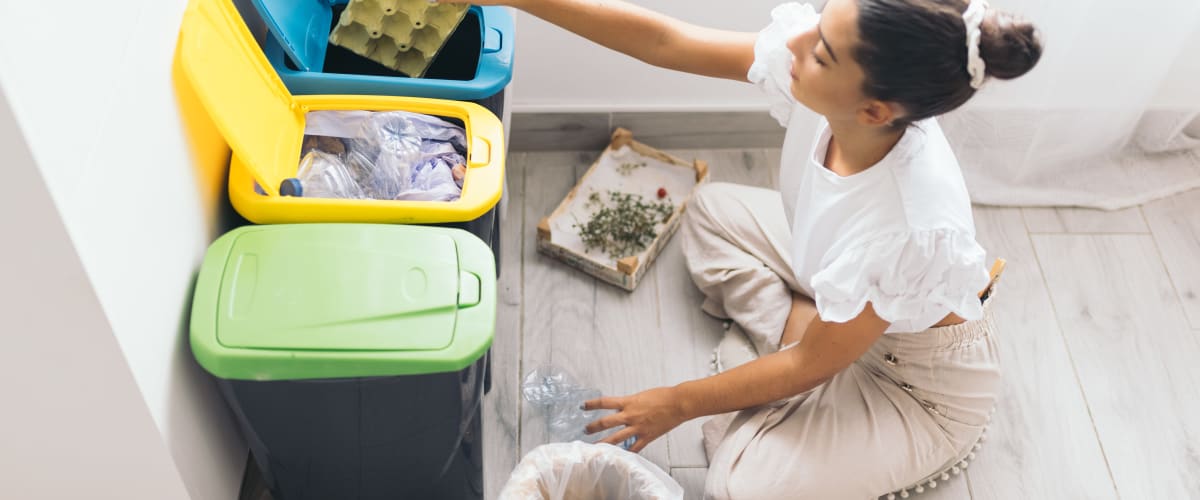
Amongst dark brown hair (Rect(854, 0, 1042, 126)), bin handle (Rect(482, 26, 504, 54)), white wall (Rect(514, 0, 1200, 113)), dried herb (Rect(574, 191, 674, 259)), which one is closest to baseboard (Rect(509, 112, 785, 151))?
white wall (Rect(514, 0, 1200, 113))

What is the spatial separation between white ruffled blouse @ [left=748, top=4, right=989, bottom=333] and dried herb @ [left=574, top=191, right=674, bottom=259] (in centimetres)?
53

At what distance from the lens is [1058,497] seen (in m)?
1.57

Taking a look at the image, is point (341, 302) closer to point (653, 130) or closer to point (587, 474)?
point (587, 474)

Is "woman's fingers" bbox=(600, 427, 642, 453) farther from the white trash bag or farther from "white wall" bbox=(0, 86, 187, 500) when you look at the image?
"white wall" bbox=(0, 86, 187, 500)

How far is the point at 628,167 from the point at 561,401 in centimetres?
51

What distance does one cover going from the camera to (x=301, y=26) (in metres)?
1.37

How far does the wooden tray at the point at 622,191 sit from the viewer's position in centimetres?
176

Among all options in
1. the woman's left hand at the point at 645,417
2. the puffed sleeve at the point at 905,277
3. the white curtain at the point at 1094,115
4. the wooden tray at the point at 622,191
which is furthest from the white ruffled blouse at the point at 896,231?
the white curtain at the point at 1094,115

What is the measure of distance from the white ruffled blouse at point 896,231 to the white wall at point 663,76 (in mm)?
523

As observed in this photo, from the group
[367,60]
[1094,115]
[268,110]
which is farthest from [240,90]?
[1094,115]

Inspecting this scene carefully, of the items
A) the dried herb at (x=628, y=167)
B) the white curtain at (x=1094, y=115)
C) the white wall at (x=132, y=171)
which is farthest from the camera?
the dried herb at (x=628, y=167)

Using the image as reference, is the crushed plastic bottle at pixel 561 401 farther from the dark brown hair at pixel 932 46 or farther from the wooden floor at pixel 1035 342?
the dark brown hair at pixel 932 46

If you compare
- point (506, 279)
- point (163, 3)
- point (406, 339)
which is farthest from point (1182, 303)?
point (163, 3)

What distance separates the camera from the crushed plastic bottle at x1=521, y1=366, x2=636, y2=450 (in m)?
1.58
